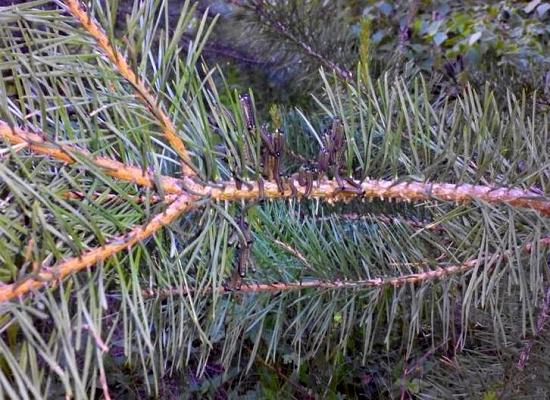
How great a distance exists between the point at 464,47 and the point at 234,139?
4.74 feet

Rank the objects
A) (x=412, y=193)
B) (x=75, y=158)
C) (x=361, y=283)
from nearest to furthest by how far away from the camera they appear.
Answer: (x=75, y=158) → (x=412, y=193) → (x=361, y=283)

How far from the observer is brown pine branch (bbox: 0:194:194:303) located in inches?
9.6

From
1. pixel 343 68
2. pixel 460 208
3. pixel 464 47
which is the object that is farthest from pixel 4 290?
pixel 464 47

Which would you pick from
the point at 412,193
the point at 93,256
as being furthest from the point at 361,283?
the point at 93,256

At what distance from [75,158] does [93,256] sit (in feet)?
0.15

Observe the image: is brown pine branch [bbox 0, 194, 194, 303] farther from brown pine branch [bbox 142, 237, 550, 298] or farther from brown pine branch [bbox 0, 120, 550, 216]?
brown pine branch [bbox 142, 237, 550, 298]

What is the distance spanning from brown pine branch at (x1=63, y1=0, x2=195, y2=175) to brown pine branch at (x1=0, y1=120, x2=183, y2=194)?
18 mm

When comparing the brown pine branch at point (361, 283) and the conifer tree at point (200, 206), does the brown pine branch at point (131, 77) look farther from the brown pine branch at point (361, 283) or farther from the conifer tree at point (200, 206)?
the brown pine branch at point (361, 283)

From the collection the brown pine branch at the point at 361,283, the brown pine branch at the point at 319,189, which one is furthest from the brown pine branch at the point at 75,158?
the brown pine branch at the point at 361,283

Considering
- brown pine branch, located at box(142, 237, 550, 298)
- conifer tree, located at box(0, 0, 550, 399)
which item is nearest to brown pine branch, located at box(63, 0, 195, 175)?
conifer tree, located at box(0, 0, 550, 399)

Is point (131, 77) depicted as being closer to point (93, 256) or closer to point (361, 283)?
point (93, 256)

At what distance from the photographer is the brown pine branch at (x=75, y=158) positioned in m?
0.27

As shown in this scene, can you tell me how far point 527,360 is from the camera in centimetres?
52

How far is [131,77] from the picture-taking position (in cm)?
30
